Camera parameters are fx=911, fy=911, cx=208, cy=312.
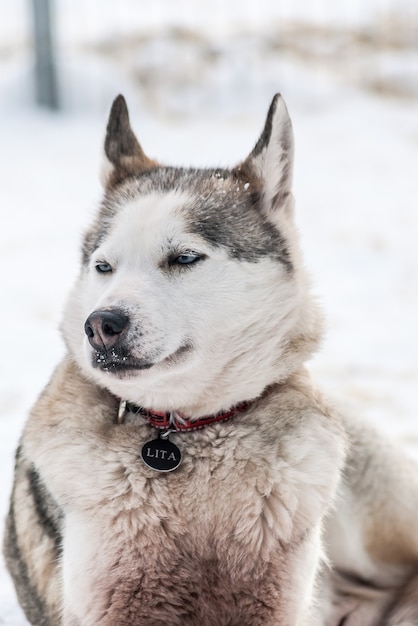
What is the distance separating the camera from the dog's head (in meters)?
2.53

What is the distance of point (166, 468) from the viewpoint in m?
2.61

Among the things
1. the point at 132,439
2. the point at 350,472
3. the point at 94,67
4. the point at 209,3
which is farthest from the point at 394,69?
the point at 132,439

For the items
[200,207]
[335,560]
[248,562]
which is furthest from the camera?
[335,560]

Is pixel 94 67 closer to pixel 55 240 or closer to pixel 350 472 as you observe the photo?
pixel 55 240

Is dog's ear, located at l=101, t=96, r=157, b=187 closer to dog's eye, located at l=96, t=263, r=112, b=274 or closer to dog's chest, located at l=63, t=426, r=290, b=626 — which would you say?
dog's eye, located at l=96, t=263, r=112, b=274

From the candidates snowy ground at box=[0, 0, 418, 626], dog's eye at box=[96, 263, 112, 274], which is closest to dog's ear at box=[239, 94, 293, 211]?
dog's eye at box=[96, 263, 112, 274]

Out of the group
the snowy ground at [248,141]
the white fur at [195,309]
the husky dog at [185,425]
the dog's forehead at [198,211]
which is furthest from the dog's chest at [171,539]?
the snowy ground at [248,141]

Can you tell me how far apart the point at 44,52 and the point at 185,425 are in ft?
23.3

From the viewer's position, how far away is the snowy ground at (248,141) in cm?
626

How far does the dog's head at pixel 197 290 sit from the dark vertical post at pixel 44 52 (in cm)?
659

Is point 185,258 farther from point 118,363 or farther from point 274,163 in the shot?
Result: point 274,163

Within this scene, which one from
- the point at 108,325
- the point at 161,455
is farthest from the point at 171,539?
the point at 108,325

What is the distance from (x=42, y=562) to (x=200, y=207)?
121 centimetres

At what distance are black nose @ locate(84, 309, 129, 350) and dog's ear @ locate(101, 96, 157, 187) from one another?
31.6 inches
